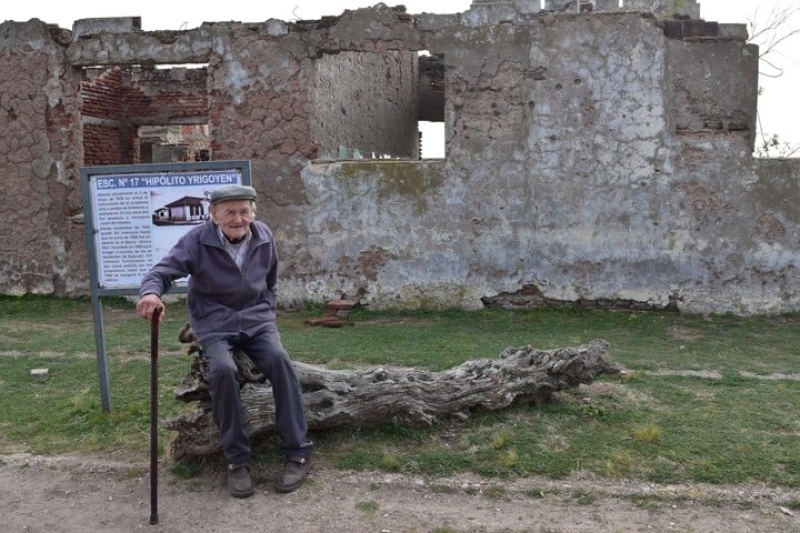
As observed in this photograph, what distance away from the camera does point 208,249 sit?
170 inches

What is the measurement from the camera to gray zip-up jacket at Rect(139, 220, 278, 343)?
169 inches

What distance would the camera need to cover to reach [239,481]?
4.19 metres

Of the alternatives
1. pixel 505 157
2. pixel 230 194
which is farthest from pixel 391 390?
pixel 505 157

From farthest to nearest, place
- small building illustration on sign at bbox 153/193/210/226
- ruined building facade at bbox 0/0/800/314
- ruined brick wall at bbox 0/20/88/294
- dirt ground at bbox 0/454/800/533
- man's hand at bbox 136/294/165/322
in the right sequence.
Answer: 1. ruined brick wall at bbox 0/20/88/294
2. ruined building facade at bbox 0/0/800/314
3. small building illustration on sign at bbox 153/193/210/226
4. man's hand at bbox 136/294/165/322
5. dirt ground at bbox 0/454/800/533

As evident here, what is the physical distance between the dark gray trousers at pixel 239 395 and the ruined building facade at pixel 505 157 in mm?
5347

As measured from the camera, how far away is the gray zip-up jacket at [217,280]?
4285 millimetres

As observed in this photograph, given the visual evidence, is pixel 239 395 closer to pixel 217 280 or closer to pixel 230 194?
pixel 217 280

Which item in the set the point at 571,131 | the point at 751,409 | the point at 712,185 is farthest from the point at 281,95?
the point at 751,409

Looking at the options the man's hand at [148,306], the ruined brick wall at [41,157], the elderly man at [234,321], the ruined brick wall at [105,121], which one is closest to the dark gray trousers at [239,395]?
the elderly man at [234,321]

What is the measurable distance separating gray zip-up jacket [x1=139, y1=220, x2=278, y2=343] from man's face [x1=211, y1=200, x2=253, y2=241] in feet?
0.25

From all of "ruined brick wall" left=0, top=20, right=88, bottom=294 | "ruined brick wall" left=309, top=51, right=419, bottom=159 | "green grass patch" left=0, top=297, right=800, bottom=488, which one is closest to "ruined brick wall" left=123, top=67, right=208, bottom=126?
"ruined brick wall" left=309, top=51, right=419, bottom=159

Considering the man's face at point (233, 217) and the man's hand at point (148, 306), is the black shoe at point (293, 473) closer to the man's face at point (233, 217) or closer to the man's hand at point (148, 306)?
the man's hand at point (148, 306)

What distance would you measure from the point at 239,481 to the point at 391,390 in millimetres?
1105

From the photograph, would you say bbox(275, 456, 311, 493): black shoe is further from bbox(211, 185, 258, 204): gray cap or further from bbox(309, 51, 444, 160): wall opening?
bbox(309, 51, 444, 160): wall opening
